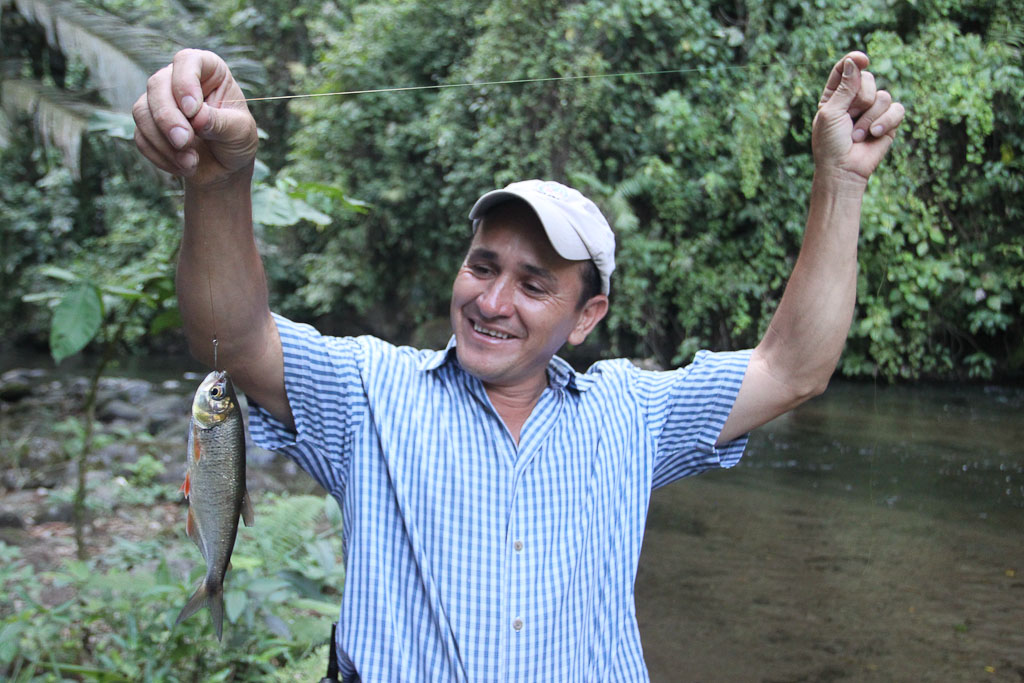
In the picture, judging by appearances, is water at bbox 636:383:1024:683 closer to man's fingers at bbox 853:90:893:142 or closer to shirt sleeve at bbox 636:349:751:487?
shirt sleeve at bbox 636:349:751:487

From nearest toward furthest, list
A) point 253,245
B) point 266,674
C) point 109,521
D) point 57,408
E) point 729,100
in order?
point 253,245 → point 266,674 → point 109,521 → point 729,100 → point 57,408

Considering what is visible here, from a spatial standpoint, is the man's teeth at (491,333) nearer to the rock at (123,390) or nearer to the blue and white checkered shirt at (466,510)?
the blue and white checkered shirt at (466,510)

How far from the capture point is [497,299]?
1.86 m

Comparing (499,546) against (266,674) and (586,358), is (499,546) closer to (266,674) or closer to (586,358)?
(266,674)

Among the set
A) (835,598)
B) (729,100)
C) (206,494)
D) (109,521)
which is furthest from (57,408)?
(206,494)

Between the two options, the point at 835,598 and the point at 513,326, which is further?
the point at 835,598

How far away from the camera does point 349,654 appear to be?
1.71 m

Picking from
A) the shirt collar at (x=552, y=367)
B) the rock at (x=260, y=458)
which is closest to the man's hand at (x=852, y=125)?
the shirt collar at (x=552, y=367)

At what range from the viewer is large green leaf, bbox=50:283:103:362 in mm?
4242

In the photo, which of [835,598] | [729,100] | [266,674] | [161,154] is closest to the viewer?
[161,154]

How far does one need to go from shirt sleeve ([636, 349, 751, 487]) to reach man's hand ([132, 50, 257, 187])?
39.9 inches

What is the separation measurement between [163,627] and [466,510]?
7.24 ft

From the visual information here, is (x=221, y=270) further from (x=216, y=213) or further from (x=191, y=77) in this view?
(x=191, y=77)

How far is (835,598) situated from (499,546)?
13.1ft
